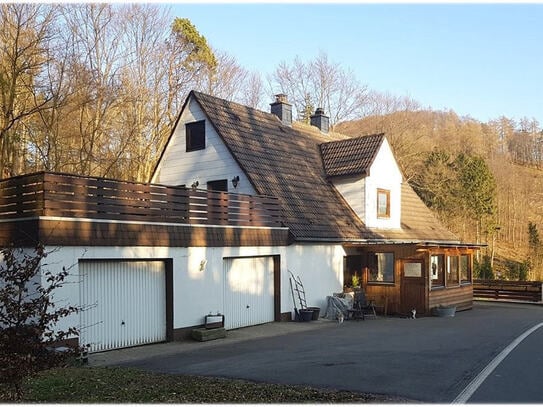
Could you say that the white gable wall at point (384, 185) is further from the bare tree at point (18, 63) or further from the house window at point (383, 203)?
the bare tree at point (18, 63)

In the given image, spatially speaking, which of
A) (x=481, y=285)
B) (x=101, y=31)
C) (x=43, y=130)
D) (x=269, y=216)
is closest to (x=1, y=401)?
(x=269, y=216)

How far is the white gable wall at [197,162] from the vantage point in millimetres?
19734

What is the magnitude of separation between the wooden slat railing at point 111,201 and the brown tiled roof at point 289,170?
9.66ft

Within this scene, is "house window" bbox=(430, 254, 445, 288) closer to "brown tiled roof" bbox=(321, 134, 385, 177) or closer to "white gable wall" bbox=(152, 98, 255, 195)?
"brown tiled roof" bbox=(321, 134, 385, 177)

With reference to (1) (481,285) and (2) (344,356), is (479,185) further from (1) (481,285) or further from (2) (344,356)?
(2) (344,356)

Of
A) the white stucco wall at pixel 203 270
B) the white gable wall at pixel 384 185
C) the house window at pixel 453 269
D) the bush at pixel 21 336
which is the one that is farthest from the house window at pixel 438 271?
the bush at pixel 21 336

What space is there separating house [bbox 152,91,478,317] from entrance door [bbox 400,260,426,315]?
1.4 inches

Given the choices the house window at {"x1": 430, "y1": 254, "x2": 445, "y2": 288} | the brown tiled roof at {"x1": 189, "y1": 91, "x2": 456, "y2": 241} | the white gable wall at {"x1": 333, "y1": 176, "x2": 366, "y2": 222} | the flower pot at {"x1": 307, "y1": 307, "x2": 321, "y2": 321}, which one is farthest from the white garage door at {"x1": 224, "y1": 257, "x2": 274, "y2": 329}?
the house window at {"x1": 430, "y1": 254, "x2": 445, "y2": 288}

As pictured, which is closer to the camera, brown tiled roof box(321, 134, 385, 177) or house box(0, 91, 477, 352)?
house box(0, 91, 477, 352)

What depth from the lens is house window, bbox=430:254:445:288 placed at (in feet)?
70.3

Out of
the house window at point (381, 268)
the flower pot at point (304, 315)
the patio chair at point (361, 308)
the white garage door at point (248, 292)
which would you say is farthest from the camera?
the house window at point (381, 268)

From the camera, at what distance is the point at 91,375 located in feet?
30.5

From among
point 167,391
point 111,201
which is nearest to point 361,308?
point 111,201

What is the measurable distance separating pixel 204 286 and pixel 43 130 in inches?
465
